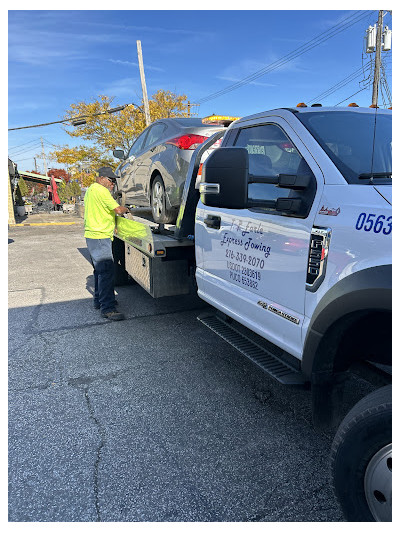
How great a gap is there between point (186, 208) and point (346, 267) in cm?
231

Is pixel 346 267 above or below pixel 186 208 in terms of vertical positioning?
below

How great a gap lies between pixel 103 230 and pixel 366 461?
4.23 metres

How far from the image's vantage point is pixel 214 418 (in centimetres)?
301

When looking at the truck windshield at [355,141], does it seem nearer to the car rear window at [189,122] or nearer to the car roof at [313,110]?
the car roof at [313,110]

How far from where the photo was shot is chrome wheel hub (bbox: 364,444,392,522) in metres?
1.61

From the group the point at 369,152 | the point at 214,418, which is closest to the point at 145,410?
the point at 214,418

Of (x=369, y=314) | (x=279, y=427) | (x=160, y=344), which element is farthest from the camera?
(x=160, y=344)

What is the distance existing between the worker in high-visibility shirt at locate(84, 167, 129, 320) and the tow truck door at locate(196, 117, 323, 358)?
6.98 ft

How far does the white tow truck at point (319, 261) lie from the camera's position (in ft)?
5.65

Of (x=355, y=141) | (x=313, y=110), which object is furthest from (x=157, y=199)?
(x=355, y=141)

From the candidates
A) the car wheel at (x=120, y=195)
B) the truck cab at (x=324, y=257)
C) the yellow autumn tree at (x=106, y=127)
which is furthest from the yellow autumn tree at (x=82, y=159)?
the truck cab at (x=324, y=257)

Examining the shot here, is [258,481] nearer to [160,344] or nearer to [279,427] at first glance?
[279,427]

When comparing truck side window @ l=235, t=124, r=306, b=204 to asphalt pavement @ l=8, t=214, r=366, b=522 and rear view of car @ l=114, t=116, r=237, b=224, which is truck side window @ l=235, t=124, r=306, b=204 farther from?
asphalt pavement @ l=8, t=214, r=366, b=522
